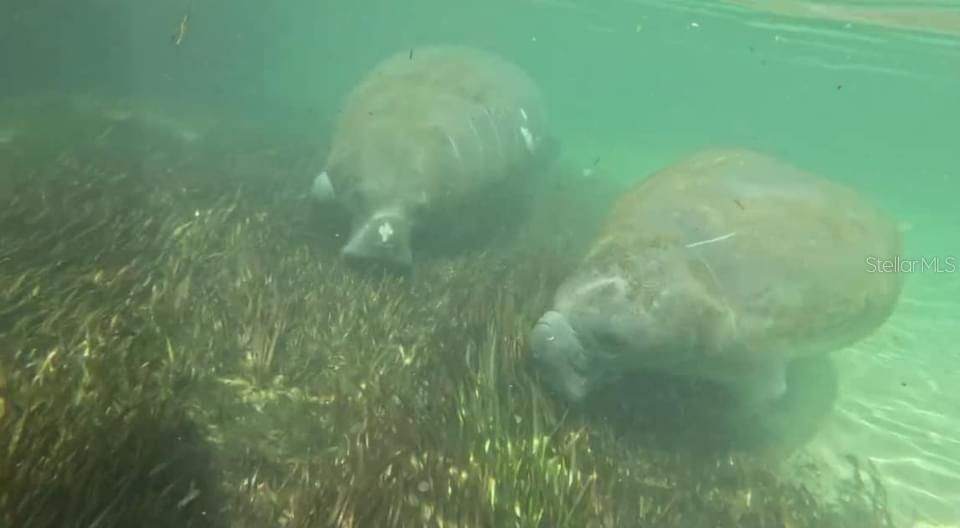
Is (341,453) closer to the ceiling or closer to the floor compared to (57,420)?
closer to the floor

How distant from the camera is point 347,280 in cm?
815

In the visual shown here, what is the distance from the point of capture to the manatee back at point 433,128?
8.95 m

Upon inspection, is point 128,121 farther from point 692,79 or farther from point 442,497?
point 692,79

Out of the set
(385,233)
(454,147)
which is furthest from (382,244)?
(454,147)

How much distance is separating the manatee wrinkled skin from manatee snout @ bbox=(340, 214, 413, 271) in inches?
93.0

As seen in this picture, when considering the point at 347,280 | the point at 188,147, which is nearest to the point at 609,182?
the point at 188,147

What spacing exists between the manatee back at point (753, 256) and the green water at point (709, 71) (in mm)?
1670

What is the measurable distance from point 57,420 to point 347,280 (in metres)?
4.20

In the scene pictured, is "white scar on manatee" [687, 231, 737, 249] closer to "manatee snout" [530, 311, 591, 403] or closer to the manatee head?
the manatee head

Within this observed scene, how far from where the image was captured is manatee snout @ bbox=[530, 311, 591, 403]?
6.28 metres

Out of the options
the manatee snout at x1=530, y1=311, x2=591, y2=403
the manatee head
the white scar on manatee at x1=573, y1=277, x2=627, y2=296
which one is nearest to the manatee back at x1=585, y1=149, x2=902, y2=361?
the white scar on manatee at x1=573, y1=277, x2=627, y2=296

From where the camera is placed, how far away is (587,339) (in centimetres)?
624

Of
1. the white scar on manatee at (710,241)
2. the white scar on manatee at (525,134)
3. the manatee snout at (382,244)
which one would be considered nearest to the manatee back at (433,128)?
the white scar on manatee at (525,134)

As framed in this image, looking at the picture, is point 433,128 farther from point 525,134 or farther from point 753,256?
point 753,256
